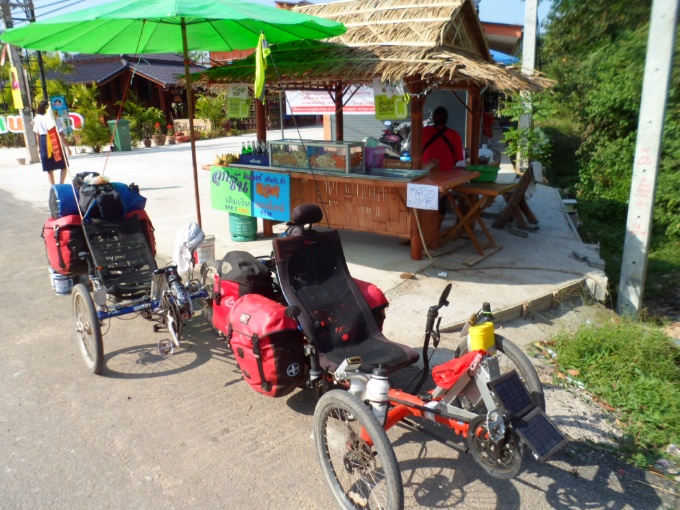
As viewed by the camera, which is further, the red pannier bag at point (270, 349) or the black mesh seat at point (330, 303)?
the black mesh seat at point (330, 303)

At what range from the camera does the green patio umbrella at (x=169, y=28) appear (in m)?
4.64

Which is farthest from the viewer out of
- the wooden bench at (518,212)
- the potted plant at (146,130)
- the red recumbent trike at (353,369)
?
the potted plant at (146,130)

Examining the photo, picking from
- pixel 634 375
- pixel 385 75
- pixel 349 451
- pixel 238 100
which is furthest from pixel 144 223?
pixel 634 375

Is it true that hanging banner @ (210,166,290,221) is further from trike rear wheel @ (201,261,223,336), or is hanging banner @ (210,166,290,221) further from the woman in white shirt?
the woman in white shirt

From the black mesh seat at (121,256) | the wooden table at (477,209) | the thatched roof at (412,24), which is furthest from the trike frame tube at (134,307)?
the thatched roof at (412,24)

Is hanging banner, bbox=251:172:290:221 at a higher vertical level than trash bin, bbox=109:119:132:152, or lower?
lower

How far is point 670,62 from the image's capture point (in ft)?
15.5

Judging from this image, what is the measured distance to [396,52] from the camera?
6535 millimetres

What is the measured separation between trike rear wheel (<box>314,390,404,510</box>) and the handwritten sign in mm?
3655

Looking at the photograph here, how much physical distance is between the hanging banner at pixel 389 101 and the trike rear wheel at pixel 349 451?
4.45m

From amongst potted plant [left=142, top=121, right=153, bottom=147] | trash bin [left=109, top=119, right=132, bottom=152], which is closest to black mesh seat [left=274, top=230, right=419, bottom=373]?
trash bin [left=109, top=119, right=132, bottom=152]

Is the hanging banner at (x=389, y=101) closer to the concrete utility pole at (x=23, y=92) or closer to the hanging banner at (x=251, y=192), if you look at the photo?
the hanging banner at (x=251, y=192)

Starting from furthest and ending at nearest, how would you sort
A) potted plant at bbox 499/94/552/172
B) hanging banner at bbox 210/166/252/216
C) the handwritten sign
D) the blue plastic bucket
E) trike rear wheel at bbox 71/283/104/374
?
1. potted plant at bbox 499/94/552/172
2. hanging banner at bbox 210/166/252/216
3. the handwritten sign
4. the blue plastic bucket
5. trike rear wheel at bbox 71/283/104/374

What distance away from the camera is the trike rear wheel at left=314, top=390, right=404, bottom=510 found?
2904mm
